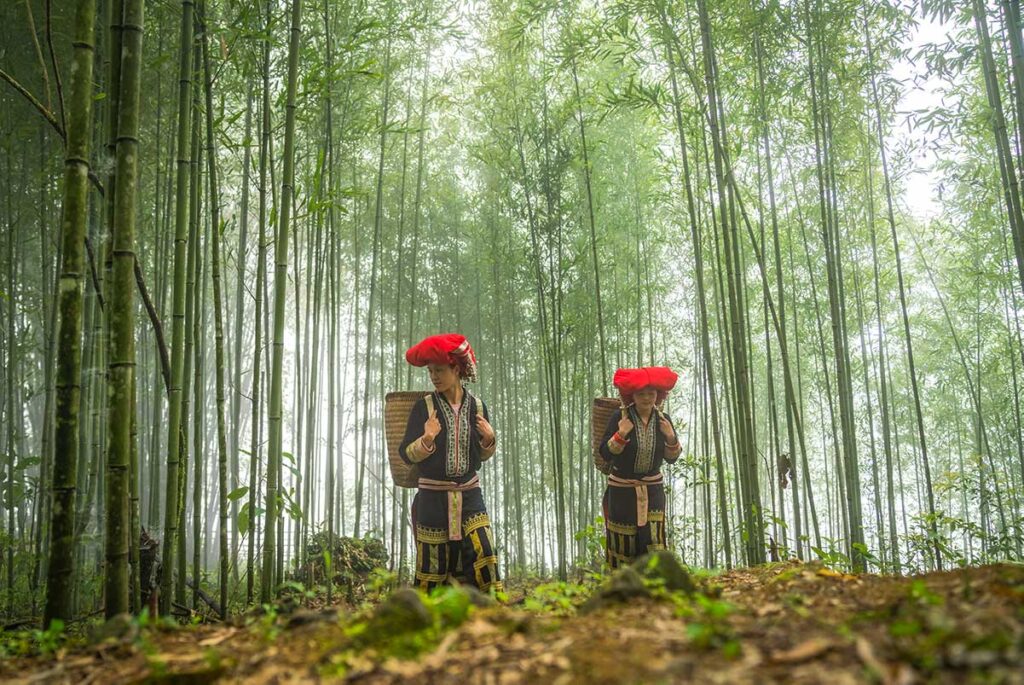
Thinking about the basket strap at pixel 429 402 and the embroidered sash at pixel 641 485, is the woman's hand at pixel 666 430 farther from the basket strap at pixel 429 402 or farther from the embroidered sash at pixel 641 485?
the basket strap at pixel 429 402

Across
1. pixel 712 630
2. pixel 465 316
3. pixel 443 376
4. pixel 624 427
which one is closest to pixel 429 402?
pixel 443 376

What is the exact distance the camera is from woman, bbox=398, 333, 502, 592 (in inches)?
140

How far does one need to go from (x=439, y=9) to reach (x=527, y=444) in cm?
647

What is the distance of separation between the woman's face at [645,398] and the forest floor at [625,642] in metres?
2.21

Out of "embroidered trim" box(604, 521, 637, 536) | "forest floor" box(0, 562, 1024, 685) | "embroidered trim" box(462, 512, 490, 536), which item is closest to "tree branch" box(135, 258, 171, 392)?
"forest floor" box(0, 562, 1024, 685)

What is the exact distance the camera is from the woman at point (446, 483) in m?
3.56

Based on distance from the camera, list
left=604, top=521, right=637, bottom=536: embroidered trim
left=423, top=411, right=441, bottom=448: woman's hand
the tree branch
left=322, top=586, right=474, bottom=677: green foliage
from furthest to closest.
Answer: left=604, top=521, right=637, bottom=536: embroidered trim < left=423, top=411, right=441, bottom=448: woman's hand < the tree branch < left=322, top=586, right=474, bottom=677: green foliage

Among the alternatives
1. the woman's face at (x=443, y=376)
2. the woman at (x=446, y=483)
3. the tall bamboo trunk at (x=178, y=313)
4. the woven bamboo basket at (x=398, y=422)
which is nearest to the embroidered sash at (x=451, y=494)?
the woman at (x=446, y=483)

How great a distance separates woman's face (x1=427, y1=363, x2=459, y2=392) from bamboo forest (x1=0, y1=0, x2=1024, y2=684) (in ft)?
0.06

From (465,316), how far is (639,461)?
6889mm

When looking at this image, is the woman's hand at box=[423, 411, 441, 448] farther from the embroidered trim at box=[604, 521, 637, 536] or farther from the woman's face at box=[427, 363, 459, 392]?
the embroidered trim at box=[604, 521, 637, 536]

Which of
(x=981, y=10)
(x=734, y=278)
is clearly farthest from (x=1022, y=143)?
(x=734, y=278)

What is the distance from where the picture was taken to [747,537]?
13.9 ft

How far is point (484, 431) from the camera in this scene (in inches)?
146
